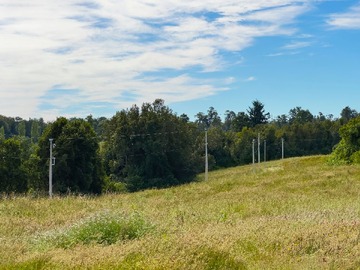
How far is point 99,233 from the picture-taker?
927 cm

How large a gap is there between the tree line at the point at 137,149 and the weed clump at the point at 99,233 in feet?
81.2

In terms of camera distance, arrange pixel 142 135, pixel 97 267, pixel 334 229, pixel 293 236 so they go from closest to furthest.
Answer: pixel 97 267 → pixel 293 236 → pixel 334 229 → pixel 142 135

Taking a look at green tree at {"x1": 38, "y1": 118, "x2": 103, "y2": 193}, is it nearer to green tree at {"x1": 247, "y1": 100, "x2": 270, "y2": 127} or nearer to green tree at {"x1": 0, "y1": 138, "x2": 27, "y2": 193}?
green tree at {"x1": 0, "y1": 138, "x2": 27, "y2": 193}

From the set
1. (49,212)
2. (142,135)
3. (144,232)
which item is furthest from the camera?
(142,135)

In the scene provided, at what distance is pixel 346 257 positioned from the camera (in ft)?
23.2

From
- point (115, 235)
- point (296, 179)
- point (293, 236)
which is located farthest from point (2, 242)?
point (296, 179)

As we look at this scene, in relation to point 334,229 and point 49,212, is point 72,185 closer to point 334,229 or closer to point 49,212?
point 49,212

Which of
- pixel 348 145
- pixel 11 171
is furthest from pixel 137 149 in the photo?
pixel 348 145

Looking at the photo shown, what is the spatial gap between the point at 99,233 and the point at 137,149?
215 ft

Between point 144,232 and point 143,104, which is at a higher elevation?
point 143,104

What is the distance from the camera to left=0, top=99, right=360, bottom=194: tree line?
185 feet

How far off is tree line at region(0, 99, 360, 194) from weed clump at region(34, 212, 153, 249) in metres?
24.7

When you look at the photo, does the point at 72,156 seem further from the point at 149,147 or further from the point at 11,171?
the point at 149,147

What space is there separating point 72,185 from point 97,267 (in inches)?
2019
